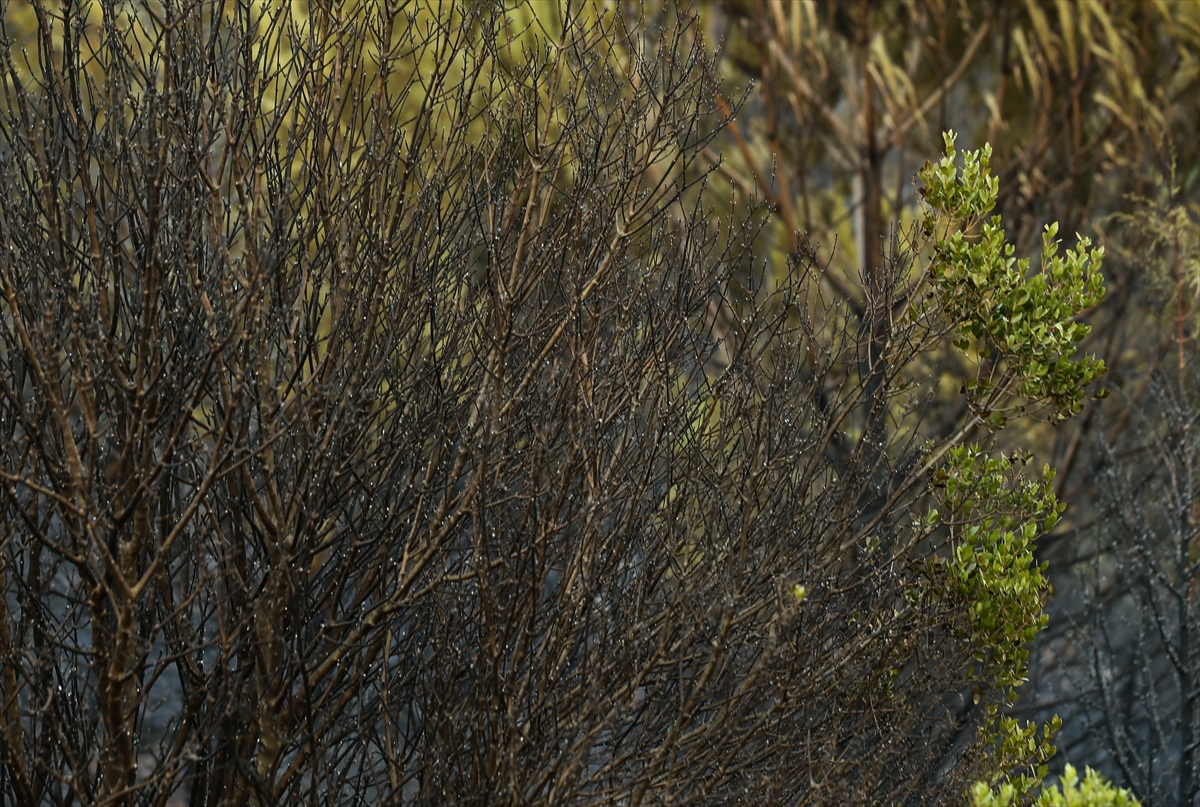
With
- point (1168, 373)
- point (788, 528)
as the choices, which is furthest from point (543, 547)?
point (1168, 373)

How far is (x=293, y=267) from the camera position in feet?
16.8

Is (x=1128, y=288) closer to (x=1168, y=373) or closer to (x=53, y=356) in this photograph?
(x=1168, y=373)

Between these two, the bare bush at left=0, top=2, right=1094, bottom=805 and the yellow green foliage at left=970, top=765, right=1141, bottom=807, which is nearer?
the yellow green foliage at left=970, top=765, right=1141, bottom=807

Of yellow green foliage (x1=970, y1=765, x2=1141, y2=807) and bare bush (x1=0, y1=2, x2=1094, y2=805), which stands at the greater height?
bare bush (x1=0, y1=2, x2=1094, y2=805)

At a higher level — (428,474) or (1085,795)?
(428,474)

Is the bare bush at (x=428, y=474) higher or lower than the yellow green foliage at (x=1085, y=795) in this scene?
higher

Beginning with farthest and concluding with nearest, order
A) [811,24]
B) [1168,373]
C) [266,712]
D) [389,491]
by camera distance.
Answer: [811,24]
[1168,373]
[389,491]
[266,712]

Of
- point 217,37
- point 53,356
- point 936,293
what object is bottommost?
point 936,293

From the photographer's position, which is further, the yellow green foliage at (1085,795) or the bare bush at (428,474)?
the bare bush at (428,474)

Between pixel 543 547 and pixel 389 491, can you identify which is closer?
pixel 543 547

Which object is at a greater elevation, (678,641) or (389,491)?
(389,491)

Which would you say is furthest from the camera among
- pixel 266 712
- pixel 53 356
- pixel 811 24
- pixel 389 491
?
pixel 811 24

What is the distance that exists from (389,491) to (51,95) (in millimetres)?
2080

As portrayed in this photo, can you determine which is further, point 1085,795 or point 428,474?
point 428,474
